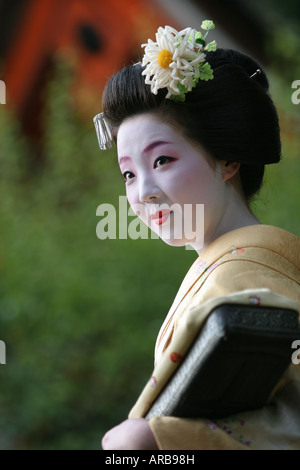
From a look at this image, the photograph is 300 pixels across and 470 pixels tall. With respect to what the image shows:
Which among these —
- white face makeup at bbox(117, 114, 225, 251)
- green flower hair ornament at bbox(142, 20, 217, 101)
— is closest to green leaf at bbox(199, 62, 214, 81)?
green flower hair ornament at bbox(142, 20, 217, 101)

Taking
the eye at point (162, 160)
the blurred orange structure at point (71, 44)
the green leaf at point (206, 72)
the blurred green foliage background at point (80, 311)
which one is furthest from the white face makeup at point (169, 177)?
the blurred orange structure at point (71, 44)

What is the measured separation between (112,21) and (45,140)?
3.18 feet

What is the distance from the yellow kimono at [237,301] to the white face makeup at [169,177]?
0.08 m

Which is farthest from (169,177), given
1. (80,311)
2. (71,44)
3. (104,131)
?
(71,44)

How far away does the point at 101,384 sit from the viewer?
395cm

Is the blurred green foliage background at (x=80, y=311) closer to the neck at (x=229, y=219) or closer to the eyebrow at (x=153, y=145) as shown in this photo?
the neck at (x=229, y=219)

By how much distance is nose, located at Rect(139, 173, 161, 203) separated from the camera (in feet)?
4.96

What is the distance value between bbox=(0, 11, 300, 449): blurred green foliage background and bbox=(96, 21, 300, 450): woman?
211 centimetres

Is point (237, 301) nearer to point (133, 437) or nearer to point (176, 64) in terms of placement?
point (133, 437)

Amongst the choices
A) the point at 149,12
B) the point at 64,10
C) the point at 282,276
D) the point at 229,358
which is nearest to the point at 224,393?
the point at 229,358

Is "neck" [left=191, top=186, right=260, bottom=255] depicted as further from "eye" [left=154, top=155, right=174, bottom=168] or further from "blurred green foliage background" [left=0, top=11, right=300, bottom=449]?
"blurred green foliage background" [left=0, top=11, right=300, bottom=449]

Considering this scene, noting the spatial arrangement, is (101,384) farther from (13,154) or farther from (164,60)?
(164,60)

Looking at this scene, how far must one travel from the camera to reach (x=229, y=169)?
1.58 meters

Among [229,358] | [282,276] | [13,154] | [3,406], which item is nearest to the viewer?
[229,358]
